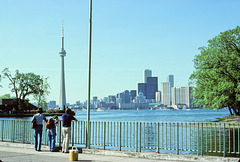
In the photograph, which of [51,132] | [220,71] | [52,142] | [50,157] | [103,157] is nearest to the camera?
[50,157]

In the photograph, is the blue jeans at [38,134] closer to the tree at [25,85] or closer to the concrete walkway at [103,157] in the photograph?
the concrete walkway at [103,157]

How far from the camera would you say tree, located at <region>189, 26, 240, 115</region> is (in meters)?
45.5

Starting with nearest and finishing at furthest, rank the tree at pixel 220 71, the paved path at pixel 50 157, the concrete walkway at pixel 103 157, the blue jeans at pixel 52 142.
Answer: the concrete walkway at pixel 103 157 < the paved path at pixel 50 157 < the blue jeans at pixel 52 142 < the tree at pixel 220 71

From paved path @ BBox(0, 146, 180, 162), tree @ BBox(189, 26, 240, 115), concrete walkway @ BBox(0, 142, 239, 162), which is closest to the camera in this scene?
concrete walkway @ BBox(0, 142, 239, 162)

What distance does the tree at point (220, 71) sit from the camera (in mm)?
45531

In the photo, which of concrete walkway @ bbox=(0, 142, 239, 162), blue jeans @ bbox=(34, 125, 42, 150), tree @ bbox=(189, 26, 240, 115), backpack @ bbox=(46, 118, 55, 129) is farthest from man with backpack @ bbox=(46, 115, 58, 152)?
tree @ bbox=(189, 26, 240, 115)

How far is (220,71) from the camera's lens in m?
46.3

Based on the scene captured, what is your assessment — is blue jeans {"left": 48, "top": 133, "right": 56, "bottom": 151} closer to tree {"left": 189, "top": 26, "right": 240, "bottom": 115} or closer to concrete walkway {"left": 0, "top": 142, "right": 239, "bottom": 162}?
concrete walkway {"left": 0, "top": 142, "right": 239, "bottom": 162}

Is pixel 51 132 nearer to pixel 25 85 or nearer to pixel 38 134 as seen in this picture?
→ pixel 38 134

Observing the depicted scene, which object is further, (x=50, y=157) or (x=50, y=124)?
(x=50, y=124)

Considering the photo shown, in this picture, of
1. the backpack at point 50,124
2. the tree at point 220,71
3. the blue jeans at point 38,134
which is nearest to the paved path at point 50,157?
the blue jeans at point 38,134

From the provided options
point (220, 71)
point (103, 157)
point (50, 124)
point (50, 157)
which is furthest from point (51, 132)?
point (220, 71)

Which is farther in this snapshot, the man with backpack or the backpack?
the backpack

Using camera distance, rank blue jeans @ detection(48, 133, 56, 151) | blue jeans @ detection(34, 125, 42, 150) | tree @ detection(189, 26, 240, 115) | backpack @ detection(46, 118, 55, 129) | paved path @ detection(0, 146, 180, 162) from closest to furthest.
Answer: paved path @ detection(0, 146, 180, 162), blue jeans @ detection(48, 133, 56, 151), backpack @ detection(46, 118, 55, 129), blue jeans @ detection(34, 125, 42, 150), tree @ detection(189, 26, 240, 115)
